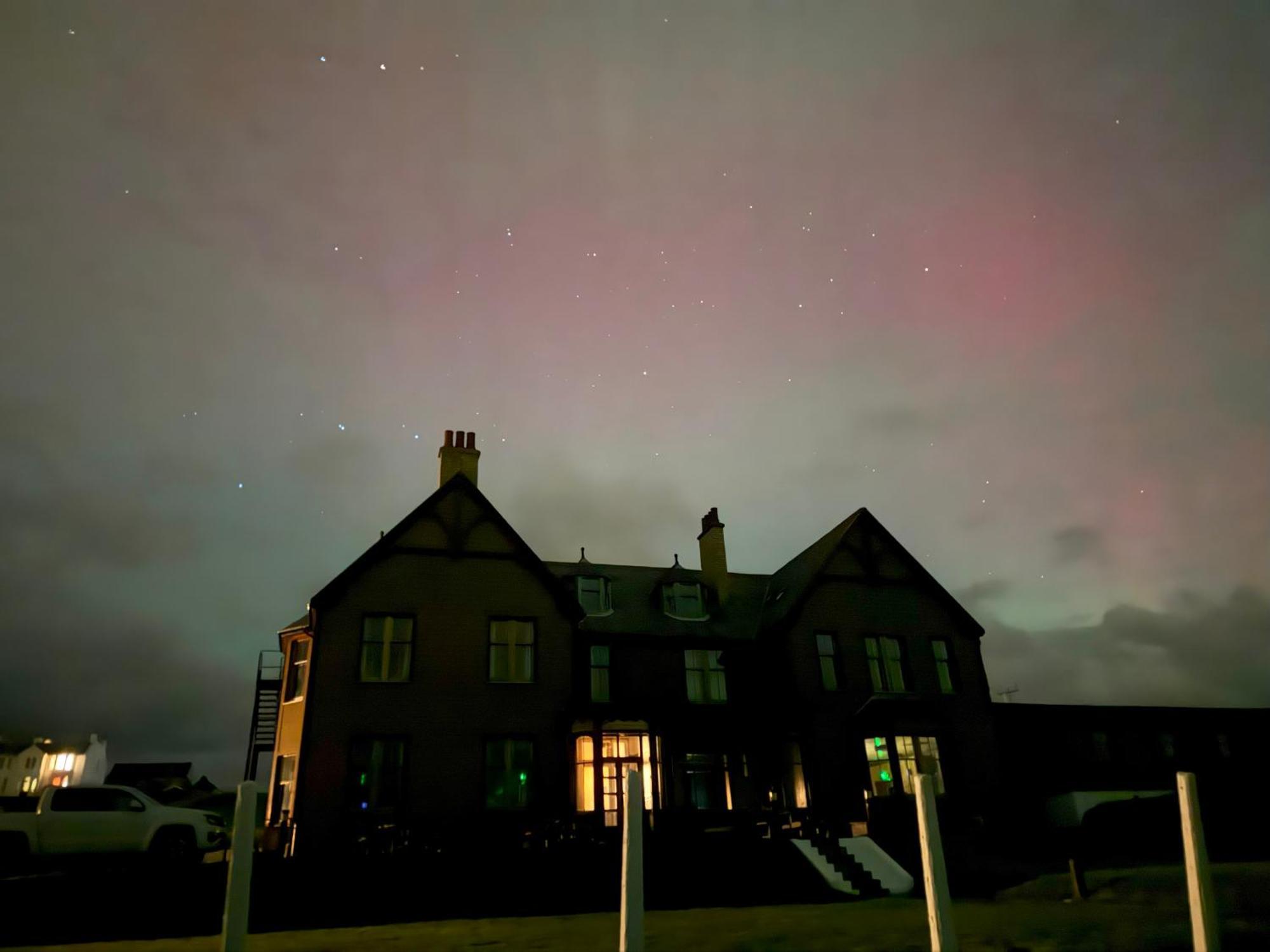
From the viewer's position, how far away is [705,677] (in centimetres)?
3055

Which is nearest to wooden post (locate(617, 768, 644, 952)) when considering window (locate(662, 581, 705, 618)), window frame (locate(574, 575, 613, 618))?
window frame (locate(574, 575, 613, 618))

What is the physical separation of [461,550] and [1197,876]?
24.5m

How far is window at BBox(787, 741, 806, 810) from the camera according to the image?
93.4ft

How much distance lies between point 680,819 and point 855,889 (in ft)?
18.1

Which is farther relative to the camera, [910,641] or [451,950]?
[910,641]

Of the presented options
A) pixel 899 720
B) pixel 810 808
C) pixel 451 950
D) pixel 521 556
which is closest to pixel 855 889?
pixel 810 808

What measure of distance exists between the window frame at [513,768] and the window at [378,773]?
242 cm

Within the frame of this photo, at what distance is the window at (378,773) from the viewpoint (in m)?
24.4

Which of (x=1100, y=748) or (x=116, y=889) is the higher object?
(x=1100, y=748)

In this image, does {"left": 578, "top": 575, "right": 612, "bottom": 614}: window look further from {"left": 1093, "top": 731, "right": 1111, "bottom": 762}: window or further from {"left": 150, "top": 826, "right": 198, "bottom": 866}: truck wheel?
{"left": 1093, "top": 731, "right": 1111, "bottom": 762}: window

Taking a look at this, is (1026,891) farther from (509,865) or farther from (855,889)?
(509,865)

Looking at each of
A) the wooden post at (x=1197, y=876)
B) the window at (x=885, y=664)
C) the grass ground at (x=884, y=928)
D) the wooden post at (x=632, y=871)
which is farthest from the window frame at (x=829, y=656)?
the wooden post at (x=632, y=871)

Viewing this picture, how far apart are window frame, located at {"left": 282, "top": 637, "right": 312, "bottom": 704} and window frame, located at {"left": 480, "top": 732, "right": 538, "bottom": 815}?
11.6ft

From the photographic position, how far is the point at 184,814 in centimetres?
2006
